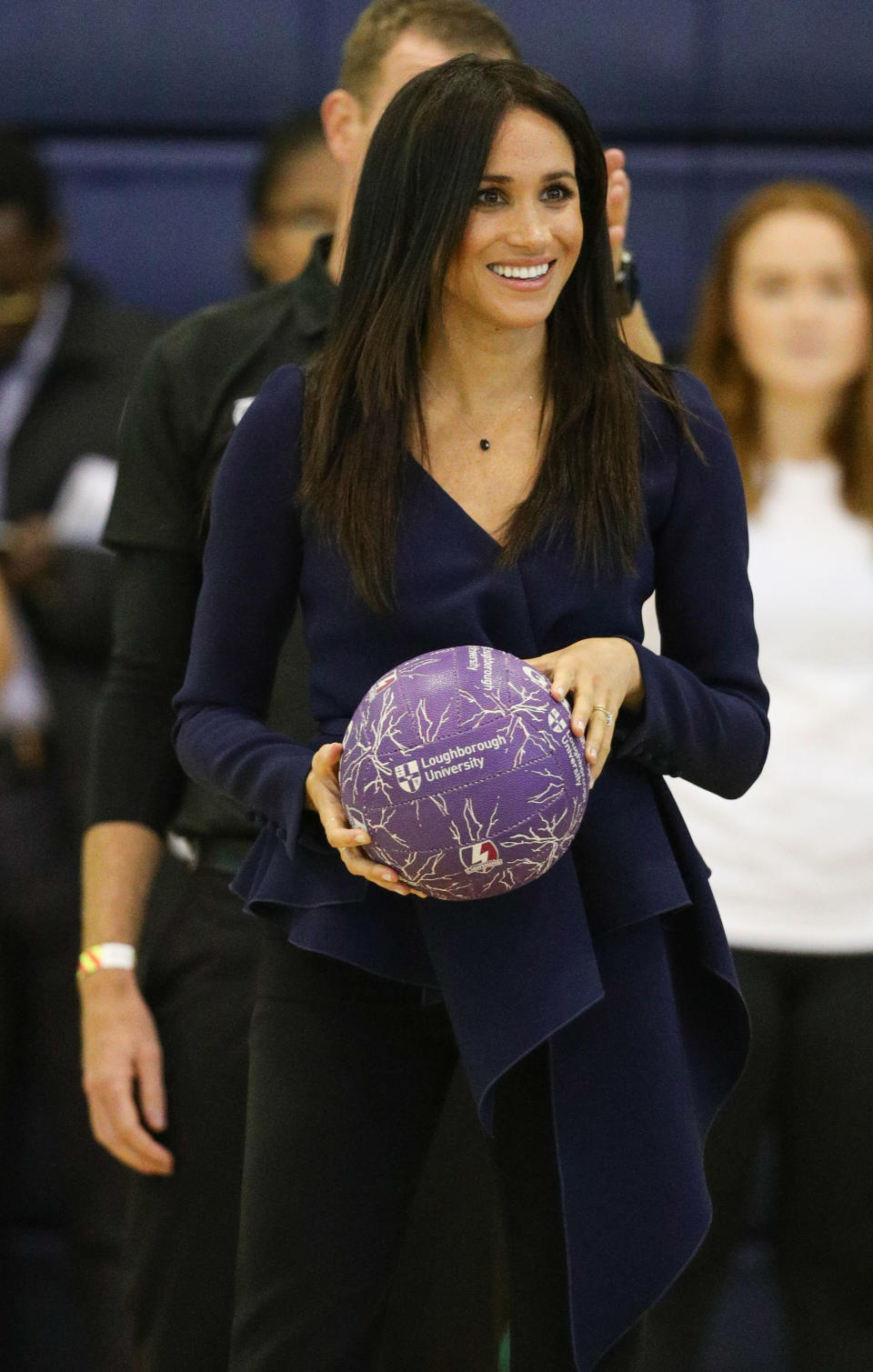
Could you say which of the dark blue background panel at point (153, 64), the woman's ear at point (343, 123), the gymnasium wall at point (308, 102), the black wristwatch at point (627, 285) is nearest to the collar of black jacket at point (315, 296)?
the woman's ear at point (343, 123)

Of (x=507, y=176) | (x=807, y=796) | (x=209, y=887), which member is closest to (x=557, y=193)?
(x=507, y=176)

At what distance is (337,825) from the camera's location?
1191 mm

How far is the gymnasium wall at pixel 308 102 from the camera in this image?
3.08 m

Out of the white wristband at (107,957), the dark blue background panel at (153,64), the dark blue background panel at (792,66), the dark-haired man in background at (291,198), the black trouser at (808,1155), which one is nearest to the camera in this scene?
the white wristband at (107,957)

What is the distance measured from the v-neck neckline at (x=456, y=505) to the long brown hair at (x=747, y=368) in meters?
0.97

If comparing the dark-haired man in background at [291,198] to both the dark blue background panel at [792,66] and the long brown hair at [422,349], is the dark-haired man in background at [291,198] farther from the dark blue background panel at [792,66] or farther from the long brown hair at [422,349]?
the long brown hair at [422,349]

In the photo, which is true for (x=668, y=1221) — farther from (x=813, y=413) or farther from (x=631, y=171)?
(x=631, y=171)

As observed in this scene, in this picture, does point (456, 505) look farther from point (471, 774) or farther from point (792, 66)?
point (792, 66)

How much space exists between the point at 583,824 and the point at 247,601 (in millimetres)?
274

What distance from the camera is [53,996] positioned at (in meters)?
2.49

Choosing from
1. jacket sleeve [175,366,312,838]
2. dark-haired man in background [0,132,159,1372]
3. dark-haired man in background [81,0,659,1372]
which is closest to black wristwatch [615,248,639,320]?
dark-haired man in background [81,0,659,1372]

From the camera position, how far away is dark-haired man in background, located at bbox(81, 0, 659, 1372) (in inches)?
69.7

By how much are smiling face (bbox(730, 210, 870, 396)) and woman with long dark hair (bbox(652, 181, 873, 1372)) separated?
0.52 ft

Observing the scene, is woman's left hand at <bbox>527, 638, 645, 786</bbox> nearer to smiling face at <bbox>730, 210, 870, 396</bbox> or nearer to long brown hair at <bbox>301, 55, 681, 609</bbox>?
long brown hair at <bbox>301, 55, 681, 609</bbox>
